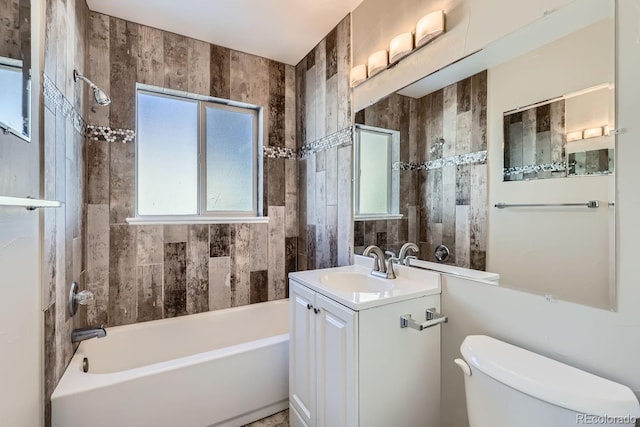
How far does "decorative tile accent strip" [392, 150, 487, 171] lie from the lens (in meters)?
1.33

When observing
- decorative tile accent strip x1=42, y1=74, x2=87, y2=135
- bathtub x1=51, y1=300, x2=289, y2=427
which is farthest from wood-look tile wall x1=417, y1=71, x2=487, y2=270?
decorative tile accent strip x1=42, y1=74, x2=87, y2=135

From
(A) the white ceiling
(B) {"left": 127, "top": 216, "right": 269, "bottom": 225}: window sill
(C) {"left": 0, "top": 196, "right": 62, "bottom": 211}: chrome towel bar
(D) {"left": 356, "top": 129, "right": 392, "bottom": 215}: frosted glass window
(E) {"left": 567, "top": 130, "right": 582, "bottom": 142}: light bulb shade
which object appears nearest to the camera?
(C) {"left": 0, "top": 196, "right": 62, "bottom": 211}: chrome towel bar

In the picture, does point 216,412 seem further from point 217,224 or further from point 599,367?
point 599,367

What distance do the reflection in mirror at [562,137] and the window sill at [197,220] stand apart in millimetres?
1938

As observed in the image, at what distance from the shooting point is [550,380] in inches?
34.4

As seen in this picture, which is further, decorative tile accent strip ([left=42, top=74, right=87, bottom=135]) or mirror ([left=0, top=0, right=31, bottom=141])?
decorative tile accent strip ([left=42, top=74, right=87, bottom=135])

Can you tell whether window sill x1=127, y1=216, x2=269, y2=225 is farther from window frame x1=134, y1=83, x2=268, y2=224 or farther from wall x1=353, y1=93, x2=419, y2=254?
wall x1=353, y1=93, x2=419, y2=254

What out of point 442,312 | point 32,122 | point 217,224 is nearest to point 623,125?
point 442,312

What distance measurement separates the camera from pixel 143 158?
2301mm

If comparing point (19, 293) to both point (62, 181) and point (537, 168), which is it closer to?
point (62, 181)

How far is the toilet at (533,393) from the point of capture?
774mm

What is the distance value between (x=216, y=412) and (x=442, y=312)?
4.58ft

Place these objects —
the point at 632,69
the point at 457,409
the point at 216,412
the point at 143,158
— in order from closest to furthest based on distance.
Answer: the point at 632,69 → the point at 457,409 → the point at 216,412 → the point at 143,158

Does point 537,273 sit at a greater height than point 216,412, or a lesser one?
greater
